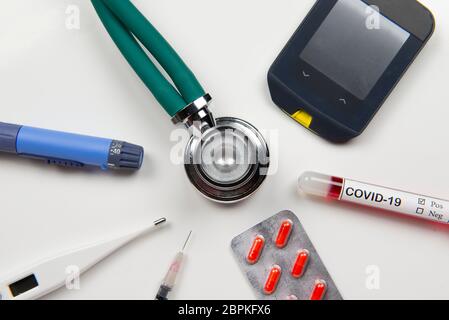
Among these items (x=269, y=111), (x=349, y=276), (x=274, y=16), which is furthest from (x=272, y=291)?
(x=274, y=16)

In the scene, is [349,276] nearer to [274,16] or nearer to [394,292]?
[394,292]

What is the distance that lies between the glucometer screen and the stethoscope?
Answer: 0.38 ft

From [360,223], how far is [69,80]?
0.38m

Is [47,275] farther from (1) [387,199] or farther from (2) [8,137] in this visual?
(1) [387,199]

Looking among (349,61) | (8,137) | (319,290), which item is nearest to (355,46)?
(349,61)

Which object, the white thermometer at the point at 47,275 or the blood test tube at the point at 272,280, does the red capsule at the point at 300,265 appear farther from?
the white thermometer at the point at 47,275

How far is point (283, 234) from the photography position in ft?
2.06

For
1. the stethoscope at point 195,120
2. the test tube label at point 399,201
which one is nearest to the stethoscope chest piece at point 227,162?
the stethoscope at point 195,120

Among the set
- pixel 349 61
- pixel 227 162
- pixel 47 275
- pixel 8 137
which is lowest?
pixel 47 275

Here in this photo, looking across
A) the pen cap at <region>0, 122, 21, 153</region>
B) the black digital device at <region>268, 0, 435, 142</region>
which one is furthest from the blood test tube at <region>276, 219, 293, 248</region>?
the pen cap at <region>0, 122, 21, 153</region>

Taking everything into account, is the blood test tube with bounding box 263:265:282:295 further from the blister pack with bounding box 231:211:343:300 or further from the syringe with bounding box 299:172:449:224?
the syringe with bounding box 299:172:449:224

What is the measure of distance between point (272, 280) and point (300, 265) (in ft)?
0.12

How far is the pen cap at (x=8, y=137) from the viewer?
0.61 meters

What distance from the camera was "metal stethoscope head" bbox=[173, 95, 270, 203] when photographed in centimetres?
60
